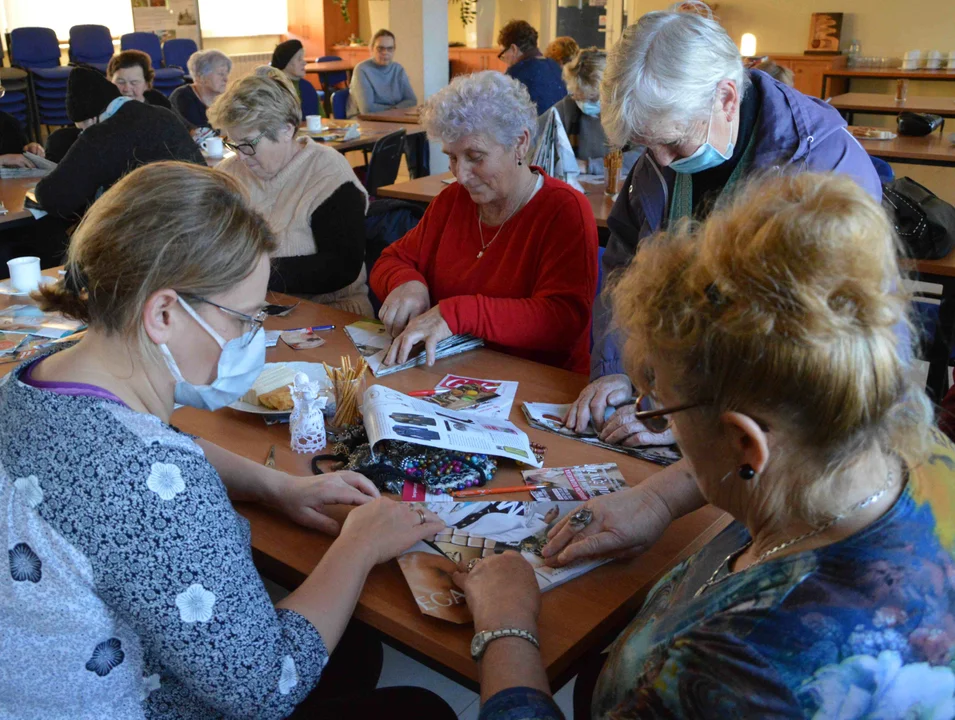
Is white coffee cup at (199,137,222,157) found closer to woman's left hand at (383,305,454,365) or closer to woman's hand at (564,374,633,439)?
woman's left hand at (383,305,454,365)

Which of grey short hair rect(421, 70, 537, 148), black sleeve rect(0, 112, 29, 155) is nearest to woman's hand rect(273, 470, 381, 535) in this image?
grey short hair rect(421, 70, 537, 148)

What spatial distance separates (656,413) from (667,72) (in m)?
1.15

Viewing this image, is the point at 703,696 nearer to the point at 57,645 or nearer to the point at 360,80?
the point at 57,645

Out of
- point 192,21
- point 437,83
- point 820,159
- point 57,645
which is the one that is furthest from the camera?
point 192,21

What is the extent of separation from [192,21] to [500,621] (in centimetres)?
1146

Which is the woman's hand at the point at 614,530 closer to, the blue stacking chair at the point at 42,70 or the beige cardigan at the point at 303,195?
the beige cardigan at the point at 303,195

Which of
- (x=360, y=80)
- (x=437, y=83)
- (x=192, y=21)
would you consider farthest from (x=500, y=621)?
(x=192, y=21)

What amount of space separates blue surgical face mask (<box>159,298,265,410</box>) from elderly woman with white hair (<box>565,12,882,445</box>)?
706 mm

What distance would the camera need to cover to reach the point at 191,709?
1207 mm

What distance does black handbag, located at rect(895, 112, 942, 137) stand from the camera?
5.39 metres

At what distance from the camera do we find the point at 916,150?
4957 mm

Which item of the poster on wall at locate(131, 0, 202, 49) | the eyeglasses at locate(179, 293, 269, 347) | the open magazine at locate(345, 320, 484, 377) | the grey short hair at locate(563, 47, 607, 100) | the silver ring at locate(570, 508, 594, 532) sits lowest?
the silver ring at locate(570, 508, 594, 532)

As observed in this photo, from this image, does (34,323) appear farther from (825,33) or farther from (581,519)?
(825,33)

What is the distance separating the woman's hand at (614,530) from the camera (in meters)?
1.32
